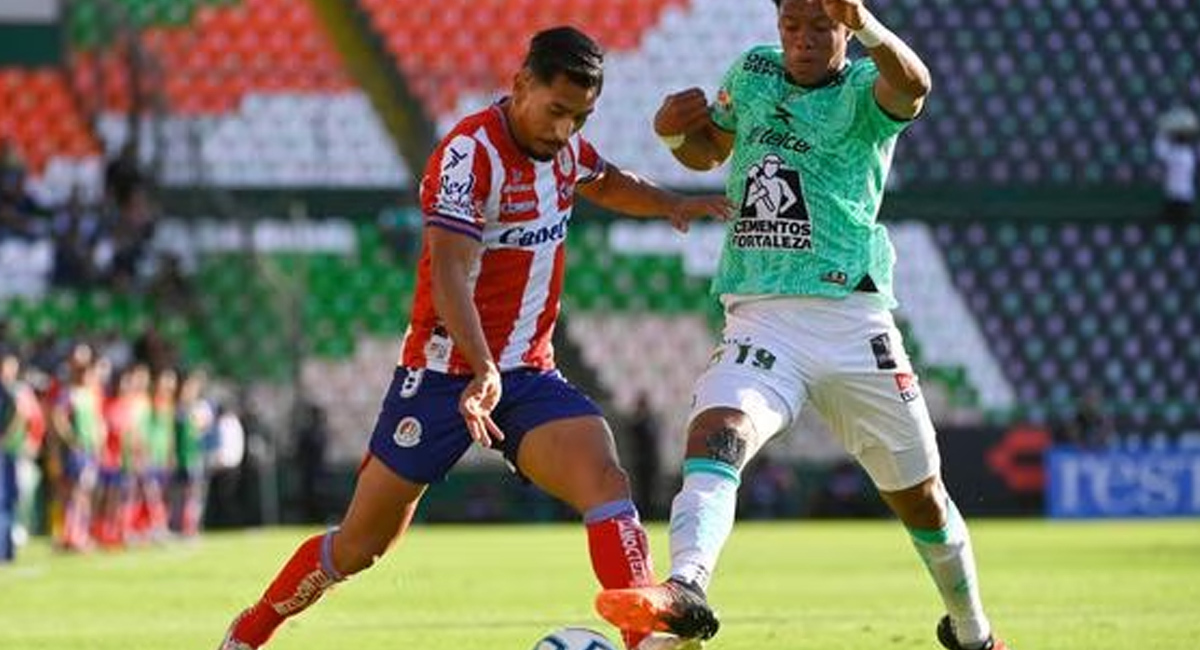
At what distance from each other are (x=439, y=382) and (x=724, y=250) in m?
1.05

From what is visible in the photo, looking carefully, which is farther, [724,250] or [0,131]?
[0,131]

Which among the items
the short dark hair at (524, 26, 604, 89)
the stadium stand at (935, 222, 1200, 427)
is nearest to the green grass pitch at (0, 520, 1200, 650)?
the short dark hair at (524, 26, 604, 89)

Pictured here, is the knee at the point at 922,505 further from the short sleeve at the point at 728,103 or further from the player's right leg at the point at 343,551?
the player's right leg at the point at 343,551

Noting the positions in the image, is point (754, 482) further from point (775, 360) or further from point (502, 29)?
point (775, 360)

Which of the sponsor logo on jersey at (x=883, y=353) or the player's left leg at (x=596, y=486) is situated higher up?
the sponsor logo on jersey at (x=883, y=353)

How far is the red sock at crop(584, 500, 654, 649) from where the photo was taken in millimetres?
7199

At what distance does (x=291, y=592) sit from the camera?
26.0 feet

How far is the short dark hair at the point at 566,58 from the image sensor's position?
7305 millimetres

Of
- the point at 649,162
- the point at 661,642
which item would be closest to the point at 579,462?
the point at 661,642

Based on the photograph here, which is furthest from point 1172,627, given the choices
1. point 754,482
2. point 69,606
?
point 754,482

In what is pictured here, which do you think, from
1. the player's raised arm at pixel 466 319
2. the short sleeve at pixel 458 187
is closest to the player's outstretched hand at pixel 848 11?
the short sleeve at pixel 458 187

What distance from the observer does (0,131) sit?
3416cm

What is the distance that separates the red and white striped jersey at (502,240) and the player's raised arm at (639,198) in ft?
1.27

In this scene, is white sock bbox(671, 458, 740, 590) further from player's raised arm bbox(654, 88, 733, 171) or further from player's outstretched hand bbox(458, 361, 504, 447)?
player's raised arm bbox(654, 88, 733, 171)
